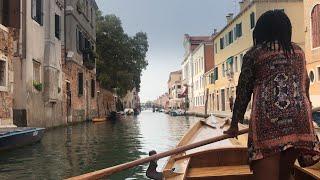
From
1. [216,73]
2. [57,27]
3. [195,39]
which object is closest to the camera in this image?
[57,27]

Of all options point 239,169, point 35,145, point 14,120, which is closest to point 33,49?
point 14,120

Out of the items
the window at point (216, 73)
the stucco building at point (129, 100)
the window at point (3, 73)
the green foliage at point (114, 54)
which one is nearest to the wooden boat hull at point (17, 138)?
the window at point (3, 73)

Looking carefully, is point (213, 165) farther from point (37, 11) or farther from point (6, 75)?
point (37, 11)

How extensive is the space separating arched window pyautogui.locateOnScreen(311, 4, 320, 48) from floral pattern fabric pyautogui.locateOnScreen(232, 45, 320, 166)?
17.7 meters

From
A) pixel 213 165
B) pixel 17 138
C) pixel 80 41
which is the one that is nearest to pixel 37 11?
pixel 17 138

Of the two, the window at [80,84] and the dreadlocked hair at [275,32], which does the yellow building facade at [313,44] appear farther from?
the dreadlocked hair at [275,32]

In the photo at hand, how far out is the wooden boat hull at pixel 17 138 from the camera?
9.92 m

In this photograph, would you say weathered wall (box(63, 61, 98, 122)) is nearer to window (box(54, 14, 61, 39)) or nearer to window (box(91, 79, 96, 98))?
window (box(91, 79, 96, 98))

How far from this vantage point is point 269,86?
242 cm

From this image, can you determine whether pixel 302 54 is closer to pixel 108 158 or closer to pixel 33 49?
pixel 108 158

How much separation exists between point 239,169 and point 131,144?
8.46 m

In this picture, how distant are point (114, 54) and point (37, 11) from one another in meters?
19.8

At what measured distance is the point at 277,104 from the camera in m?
2.38

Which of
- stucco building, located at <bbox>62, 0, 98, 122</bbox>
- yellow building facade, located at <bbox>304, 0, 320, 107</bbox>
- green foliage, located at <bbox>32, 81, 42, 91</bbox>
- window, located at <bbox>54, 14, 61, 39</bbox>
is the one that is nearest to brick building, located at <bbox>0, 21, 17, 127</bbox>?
green foliage, located at <bbox>32, 81, 42, 91</bbox>
